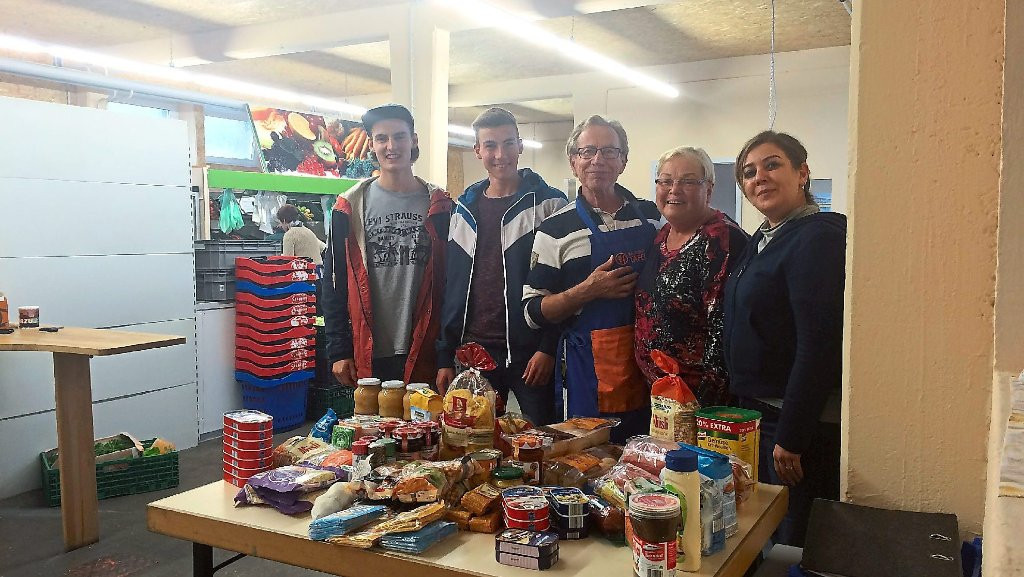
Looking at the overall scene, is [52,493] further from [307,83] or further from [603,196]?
[307,83]

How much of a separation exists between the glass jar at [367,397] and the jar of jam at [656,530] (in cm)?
117

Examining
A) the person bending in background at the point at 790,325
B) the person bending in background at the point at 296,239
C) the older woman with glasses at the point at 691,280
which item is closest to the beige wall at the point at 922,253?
the person bending in background at the point at 790,325

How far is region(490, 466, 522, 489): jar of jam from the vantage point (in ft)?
6.02

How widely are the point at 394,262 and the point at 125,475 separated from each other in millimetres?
2604

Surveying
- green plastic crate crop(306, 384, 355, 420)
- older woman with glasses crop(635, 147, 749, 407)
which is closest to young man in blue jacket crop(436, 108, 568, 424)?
older woman with glasses crop(635, 147, 749, 407)

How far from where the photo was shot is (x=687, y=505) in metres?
1.49

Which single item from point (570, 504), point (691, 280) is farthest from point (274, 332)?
point (570, 504)

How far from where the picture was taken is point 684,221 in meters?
2.51

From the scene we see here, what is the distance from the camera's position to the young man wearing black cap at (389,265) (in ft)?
10.6

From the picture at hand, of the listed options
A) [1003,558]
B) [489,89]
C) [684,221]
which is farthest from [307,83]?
[1003,558]

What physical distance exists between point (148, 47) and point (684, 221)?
29.5 feet

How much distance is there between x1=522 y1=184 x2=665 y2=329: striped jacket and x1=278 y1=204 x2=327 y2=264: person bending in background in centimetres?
412

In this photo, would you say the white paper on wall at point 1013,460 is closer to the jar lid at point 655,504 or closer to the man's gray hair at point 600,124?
the jar lid at point 655,504

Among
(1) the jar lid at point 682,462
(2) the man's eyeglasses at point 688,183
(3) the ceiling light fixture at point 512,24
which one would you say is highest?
(3) the ceiling light fixture at point 512,24
